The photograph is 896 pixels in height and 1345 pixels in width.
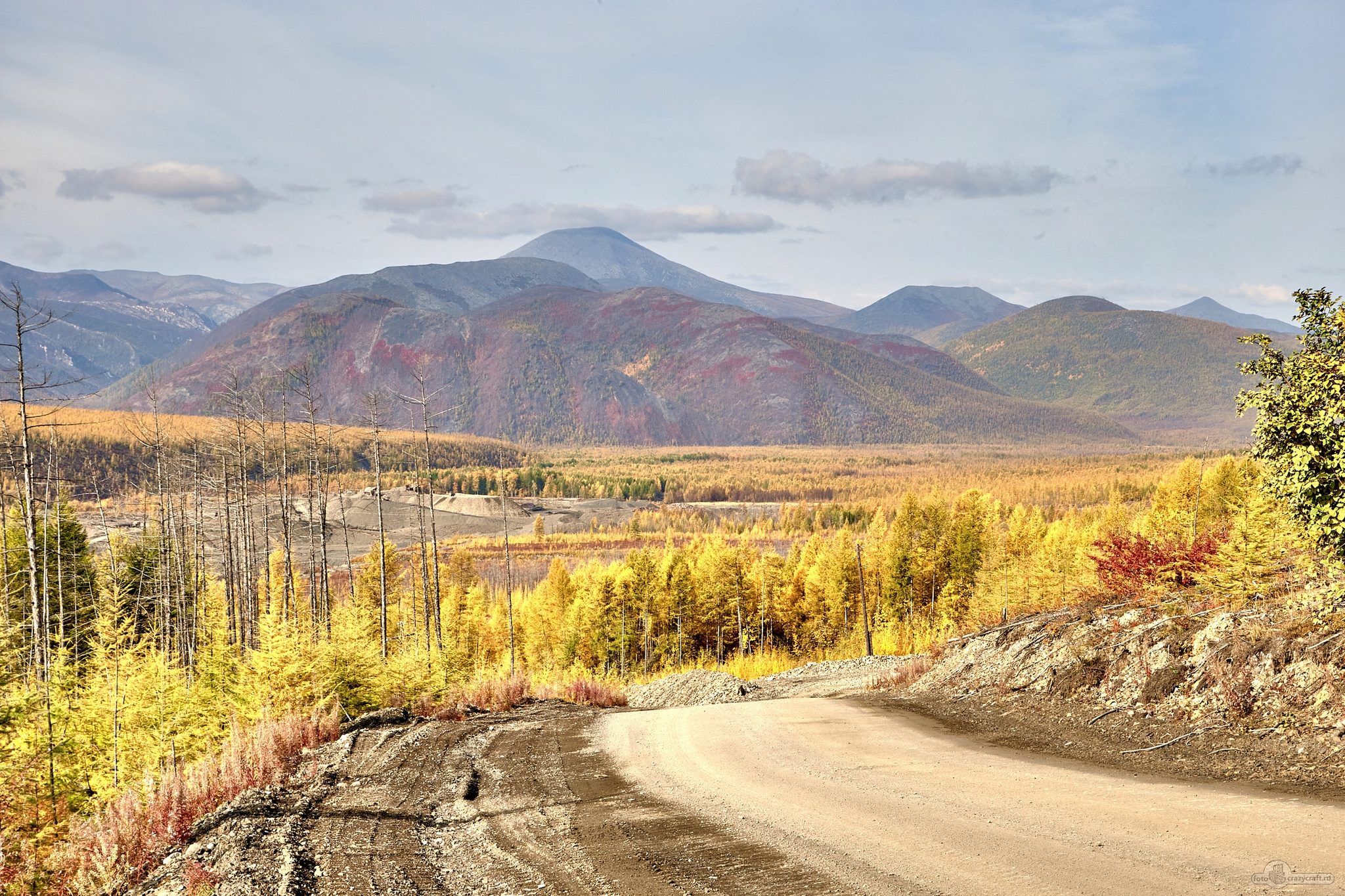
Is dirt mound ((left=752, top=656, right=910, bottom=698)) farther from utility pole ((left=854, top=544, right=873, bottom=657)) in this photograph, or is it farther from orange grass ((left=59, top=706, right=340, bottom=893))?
orange grass ((left=59, top=706, right=340, bottom=893))

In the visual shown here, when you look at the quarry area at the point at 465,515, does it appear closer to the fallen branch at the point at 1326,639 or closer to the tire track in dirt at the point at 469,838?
the tire track in dirt at the point at 469,838

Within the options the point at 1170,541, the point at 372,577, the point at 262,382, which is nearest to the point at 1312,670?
the point at 1170,541

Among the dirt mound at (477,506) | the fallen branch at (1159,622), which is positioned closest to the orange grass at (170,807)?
the fallen branch at (1159,622)

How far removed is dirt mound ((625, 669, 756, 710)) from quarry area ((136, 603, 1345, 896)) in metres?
7.41

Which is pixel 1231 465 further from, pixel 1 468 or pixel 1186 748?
pixel 1 468

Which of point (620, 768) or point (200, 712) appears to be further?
point (200, 712)

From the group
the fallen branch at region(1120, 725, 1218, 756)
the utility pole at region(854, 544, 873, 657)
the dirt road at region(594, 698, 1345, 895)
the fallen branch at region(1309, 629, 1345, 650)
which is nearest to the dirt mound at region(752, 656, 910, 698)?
the utility pole at region(854, 544, 873, 657)

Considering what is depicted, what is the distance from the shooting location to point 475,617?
2173 inches

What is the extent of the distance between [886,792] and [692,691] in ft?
52.8

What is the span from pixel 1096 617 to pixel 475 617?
148 ft

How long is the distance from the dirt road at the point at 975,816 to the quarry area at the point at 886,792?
41mm

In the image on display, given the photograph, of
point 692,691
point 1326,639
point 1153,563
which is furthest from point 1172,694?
point 692,691

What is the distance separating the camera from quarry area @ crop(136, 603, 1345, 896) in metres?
7.83

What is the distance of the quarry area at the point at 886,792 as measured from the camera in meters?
7.83
